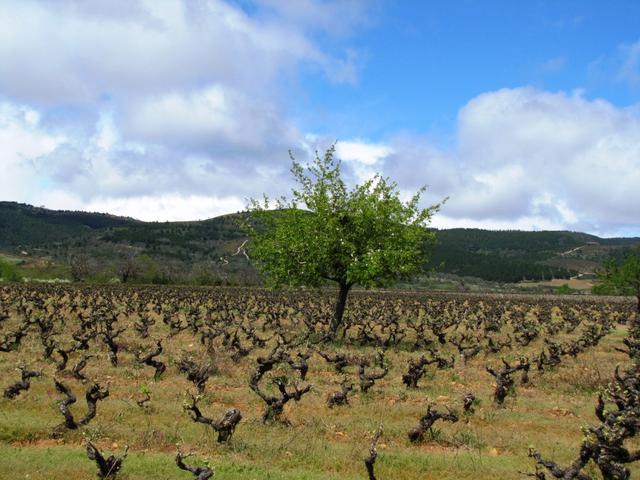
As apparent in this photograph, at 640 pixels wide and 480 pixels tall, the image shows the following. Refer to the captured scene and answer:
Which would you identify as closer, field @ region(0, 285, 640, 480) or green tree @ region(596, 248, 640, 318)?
field @ region(0, 285, 640, 480)

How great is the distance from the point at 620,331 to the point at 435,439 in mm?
39038

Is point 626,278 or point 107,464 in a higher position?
point 626,278

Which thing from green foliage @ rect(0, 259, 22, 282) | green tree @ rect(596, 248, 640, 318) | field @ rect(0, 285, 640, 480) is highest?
green tree @ rect(596, 248, 640, 318)

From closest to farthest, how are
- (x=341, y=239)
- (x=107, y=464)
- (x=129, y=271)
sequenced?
1. (x=107, y=464)
2. (x=341, y=239)
3. (x=129, y=271)

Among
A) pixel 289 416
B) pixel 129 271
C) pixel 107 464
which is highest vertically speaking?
pixel 129 271

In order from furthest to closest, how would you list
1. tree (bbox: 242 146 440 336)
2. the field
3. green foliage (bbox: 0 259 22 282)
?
green foliage (bbox: 0 259 22 282) < tree (bbox: 242 146 440 336) < the field

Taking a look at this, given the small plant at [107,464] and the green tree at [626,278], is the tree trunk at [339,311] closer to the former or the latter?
the small plant at [107,464]

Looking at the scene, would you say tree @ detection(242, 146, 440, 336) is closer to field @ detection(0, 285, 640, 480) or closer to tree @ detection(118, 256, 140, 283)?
field @ detection(0, 285, 640, 480)

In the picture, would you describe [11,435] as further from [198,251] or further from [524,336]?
[198,251]

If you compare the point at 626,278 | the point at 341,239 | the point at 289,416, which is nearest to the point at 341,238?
the point at 341,239

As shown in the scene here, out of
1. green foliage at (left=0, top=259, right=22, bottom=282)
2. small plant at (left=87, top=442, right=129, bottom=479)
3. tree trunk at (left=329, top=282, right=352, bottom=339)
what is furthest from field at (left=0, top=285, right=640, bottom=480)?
green foliage at (left=0, top=259, right=22, bottom=282)

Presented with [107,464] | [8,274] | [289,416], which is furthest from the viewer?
[8,274]

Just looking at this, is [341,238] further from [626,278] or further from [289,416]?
[626,278]

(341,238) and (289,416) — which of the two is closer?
(289,416)
